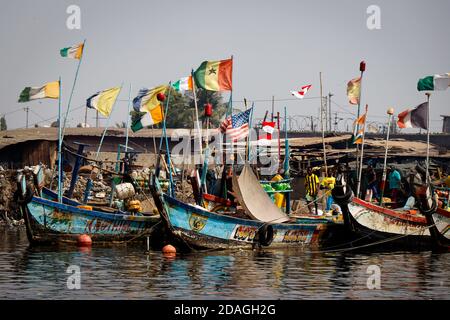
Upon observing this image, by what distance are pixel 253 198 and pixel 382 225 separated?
4.11 meters

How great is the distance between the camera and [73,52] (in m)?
29.1

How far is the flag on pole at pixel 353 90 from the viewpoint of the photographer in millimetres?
31109

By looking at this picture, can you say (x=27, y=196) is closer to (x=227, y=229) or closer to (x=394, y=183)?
(x=227, y=229)

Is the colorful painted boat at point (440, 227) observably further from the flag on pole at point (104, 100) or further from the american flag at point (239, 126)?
the flag on pole at point (104, 100)

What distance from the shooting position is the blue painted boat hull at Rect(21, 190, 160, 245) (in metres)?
27.5

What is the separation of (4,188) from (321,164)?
15079 mm

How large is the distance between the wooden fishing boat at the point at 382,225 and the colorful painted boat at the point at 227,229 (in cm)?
113

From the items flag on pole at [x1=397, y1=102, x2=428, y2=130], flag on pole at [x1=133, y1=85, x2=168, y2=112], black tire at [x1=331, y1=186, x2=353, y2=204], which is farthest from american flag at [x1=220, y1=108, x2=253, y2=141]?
flag on pole at [x1=397, y1=102, x2=428, y2=130]

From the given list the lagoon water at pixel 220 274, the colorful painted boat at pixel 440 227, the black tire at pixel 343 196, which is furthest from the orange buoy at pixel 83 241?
the colorful painted boat at pixel 440 227

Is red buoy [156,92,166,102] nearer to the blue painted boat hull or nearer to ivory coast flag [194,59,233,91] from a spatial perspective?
ivory coast flag [194,59,233,91]

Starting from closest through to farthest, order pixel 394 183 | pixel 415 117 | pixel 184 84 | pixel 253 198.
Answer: pixel 253 198, pixel 415 117, pixel 184 84, pixel 394 183

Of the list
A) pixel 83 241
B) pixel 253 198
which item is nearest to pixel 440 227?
pixel 253 198

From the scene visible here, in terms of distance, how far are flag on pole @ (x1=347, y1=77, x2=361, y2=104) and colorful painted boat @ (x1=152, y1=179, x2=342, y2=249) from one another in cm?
491
